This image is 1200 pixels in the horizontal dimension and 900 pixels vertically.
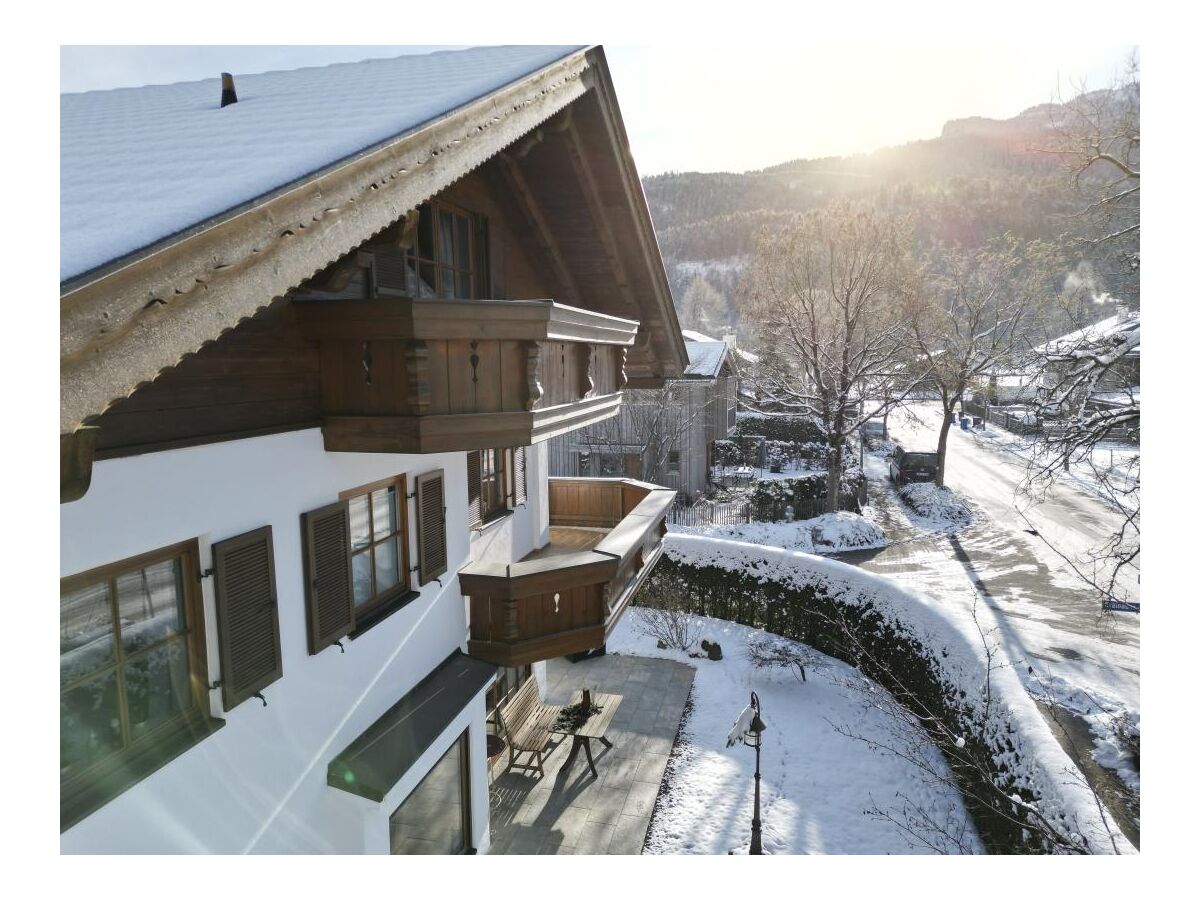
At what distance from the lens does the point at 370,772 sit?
4707 millimetres

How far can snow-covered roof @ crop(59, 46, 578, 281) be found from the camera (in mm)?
2029

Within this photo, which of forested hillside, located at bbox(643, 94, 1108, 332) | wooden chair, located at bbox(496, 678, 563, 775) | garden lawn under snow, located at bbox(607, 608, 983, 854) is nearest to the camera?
garden lawn under snow, located at bbox(607, 608, 983, 854)

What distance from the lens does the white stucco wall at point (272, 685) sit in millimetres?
3096

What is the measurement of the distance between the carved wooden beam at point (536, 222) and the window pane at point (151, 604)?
447 cm

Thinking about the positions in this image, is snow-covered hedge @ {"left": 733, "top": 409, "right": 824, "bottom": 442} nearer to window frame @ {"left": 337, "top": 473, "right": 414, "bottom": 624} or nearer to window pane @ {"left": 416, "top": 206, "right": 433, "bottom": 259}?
window pane @ {"left": 416, "top": 206, "right": 433, "bottom": 259}

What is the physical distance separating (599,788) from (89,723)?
705cm

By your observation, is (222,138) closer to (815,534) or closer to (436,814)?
(436,814)

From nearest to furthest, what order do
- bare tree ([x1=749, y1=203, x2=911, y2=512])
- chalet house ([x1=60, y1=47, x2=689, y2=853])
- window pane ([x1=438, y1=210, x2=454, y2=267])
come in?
chalet house ([x1=60, y1=47, x2=689, y2=853]), window pane ([x1=438, y1=210, x2=454, y2=267]), bare tree ([x1=749, y1=203, x2=911, y2=512])

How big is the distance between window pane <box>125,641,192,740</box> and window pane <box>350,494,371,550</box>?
1.45 meters

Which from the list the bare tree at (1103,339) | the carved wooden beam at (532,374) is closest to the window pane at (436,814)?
the carved wooden beam at (532,374)

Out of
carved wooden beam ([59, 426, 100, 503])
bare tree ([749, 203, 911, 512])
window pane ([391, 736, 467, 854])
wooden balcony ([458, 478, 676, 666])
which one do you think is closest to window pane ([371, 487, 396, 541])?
wooden balcony ([458, 478, 676, 666])

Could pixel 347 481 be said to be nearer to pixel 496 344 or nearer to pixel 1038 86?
pixel 496 344

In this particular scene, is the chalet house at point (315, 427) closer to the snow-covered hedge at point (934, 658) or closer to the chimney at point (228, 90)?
the chimney at point (228, 90)
